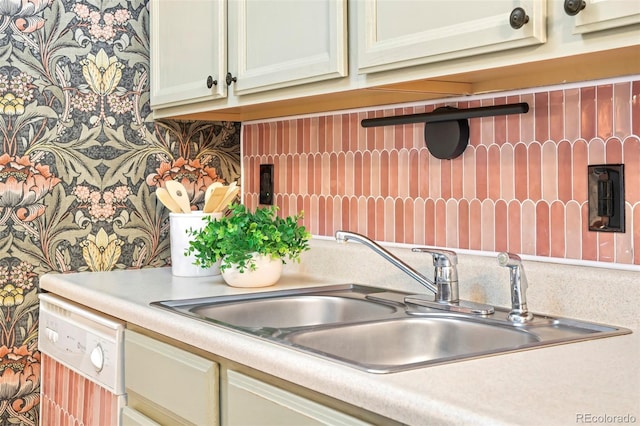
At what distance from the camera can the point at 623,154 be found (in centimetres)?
146

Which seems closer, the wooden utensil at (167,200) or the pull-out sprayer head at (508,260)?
the pull-out sprayer head at (508,260)

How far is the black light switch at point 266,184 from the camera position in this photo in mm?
2479

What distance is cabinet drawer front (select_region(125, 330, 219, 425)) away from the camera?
1401mm

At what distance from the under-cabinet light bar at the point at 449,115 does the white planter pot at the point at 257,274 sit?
45 cm

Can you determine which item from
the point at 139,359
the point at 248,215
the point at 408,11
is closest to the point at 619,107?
the point at 408,11

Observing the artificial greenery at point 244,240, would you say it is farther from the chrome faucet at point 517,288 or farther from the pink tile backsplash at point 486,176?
the chrome faucet at point 517,288

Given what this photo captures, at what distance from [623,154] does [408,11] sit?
0.49m

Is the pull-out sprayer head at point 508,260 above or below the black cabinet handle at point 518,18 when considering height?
below

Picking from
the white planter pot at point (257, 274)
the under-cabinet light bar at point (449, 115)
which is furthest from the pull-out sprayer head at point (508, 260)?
the white planter pot at point (257, 274)

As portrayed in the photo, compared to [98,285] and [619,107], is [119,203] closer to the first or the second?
[98,285]

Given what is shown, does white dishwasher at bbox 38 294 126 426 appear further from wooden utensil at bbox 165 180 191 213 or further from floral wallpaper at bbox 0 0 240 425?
wooden utensil at bbox 165 180 191 213

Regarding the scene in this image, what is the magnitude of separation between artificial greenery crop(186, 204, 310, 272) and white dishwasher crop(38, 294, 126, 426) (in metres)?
0.30

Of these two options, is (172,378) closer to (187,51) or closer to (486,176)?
(486,176)

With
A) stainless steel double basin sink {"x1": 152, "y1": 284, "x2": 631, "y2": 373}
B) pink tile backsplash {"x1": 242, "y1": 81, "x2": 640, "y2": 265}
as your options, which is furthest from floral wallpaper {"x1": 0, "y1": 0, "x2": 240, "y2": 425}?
stainless steel double basin sink {"x1": 152, "y1": 284, "x2": 631, "y2": 373}
